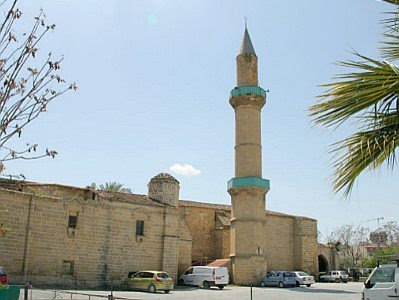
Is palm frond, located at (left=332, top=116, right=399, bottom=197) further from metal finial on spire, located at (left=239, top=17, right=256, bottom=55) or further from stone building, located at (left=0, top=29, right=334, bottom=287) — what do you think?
metal finial on spire, located at (left=239, top=17, right=256, bottom=55)

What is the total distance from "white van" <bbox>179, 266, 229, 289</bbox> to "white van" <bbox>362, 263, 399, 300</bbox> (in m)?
21.2

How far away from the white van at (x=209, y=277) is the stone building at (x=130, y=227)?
5.36 feet

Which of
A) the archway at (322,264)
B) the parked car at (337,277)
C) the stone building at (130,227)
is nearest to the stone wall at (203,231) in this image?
the stone building at (130,227)

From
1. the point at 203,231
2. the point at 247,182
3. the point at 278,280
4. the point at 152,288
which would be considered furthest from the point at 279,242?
the point at 152,288

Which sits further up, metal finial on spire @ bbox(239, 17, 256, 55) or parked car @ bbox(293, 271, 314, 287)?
metal finial on spire @ bbox(239, 17, 256, 55)

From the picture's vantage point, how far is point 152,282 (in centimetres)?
2792

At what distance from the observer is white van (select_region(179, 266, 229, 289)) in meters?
31.7

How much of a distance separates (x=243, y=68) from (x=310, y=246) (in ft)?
64.5

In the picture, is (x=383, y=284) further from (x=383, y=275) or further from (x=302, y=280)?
(x=302, y=280)

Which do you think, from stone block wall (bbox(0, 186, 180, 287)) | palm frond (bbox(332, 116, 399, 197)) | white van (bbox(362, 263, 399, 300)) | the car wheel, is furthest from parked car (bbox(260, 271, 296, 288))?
palm frond (bbox(332, 116, 399, 197))

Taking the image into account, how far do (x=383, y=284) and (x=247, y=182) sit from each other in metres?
24.9

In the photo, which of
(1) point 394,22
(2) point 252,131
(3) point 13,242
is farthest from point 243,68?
(1) point 394,22

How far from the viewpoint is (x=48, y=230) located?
27875 mm

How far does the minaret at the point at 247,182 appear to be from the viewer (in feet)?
115
